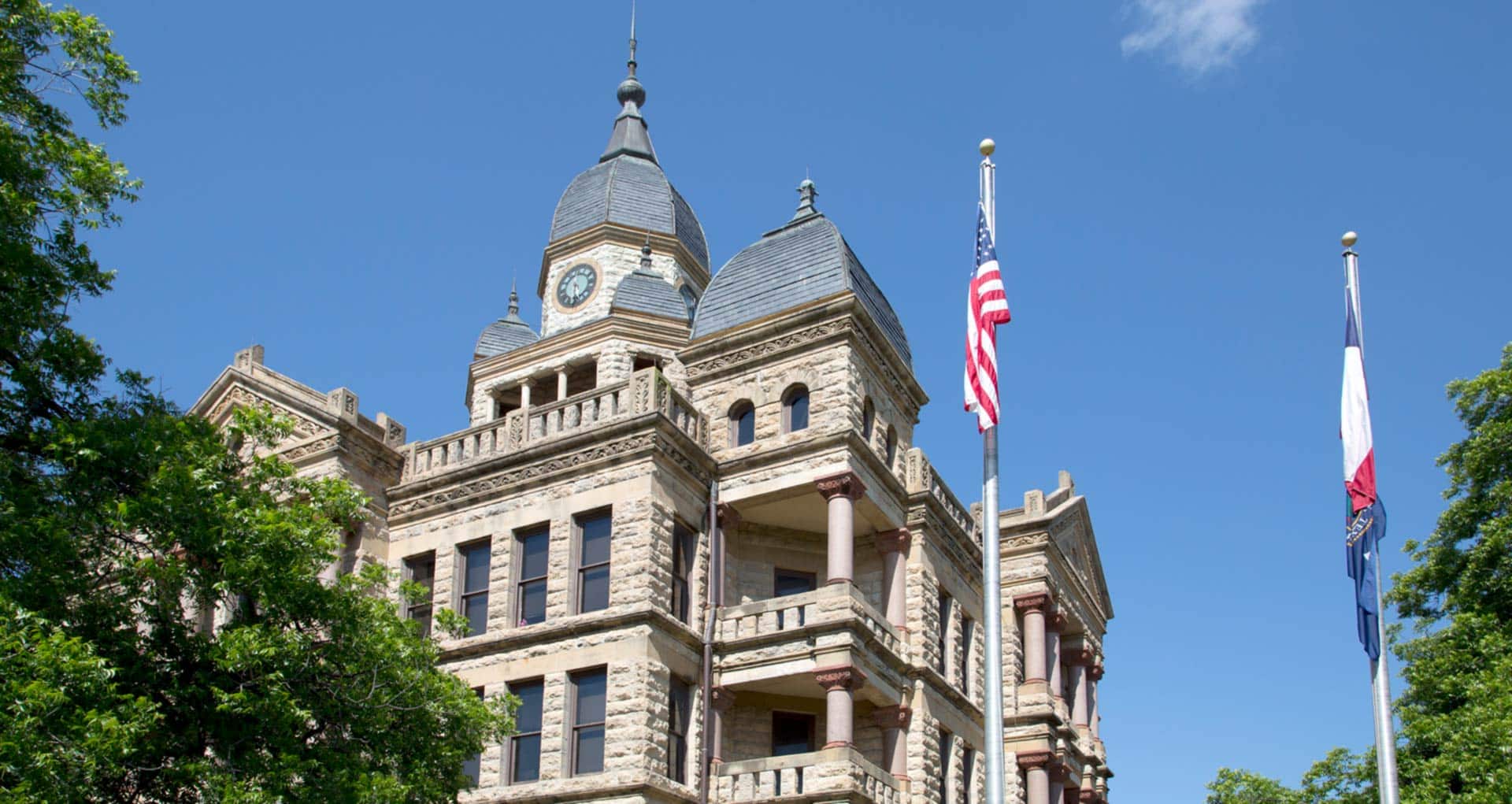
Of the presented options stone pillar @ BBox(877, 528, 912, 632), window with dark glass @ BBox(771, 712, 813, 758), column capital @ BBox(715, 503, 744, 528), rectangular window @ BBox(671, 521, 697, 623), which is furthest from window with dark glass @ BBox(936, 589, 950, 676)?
rectangular window @ BBox(671, 521, 697, 623)

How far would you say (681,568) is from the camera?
102ft

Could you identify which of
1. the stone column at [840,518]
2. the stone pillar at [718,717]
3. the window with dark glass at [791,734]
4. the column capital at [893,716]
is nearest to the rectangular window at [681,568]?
the stone pillar at [718,717]

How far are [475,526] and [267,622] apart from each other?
10426 mm

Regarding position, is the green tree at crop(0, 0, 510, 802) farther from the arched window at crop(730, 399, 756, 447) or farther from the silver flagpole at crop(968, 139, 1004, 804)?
the arched window at crop(730, 399, 756, 447)

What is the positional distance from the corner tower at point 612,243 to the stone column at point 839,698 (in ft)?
49.1

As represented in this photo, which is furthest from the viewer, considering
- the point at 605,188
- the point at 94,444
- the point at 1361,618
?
the point at 605,188

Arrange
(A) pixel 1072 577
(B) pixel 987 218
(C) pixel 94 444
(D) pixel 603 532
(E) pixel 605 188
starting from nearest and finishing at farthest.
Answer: (C) pixel 94 444
(B) pixel 987 218
(D) pixel 603 532
(A) pixel 1072 577
(E) pixel 605 188

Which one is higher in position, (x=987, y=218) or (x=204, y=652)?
(x=987, y=218)

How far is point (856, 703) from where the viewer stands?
106ft

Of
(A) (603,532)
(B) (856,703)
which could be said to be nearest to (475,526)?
(A) (603,532)

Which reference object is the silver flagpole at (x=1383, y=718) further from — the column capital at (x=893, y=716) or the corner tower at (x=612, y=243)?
the corner tower at (x=612, y=243)

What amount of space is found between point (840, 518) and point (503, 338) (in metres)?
18.5

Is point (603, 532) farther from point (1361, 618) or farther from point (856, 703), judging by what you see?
point (1361, 618)

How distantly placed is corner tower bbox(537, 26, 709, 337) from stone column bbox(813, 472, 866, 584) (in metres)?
12.3
